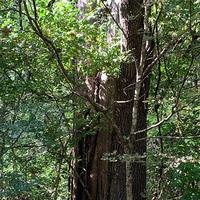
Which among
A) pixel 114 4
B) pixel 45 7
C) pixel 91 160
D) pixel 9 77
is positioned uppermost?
pixel 114 4

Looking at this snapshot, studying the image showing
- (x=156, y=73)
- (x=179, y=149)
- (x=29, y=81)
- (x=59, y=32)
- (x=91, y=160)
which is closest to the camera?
(x=59, y=32)

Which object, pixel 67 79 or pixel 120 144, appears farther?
pixel 120 144

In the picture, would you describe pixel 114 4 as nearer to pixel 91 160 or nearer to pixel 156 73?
pixel 156 73

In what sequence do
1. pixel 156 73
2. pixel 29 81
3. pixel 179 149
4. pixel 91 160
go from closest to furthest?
pixel 29 81 → pixel 179 149 → pixel 91 160 → pixel 156 73

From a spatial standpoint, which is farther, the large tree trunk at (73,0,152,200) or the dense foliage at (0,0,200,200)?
the large tree trunk at (73,0,152,200)

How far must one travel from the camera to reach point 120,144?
125 inches

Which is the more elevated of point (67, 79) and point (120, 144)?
point (67, 79)

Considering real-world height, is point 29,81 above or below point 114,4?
below

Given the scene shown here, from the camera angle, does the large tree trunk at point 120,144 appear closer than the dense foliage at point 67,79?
No

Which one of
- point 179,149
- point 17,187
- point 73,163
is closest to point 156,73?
point 179,149

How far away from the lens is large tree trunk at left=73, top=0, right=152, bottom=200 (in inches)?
127

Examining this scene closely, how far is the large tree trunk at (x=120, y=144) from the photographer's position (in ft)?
10.6

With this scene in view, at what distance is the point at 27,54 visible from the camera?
2799mm

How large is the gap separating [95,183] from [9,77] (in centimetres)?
128
